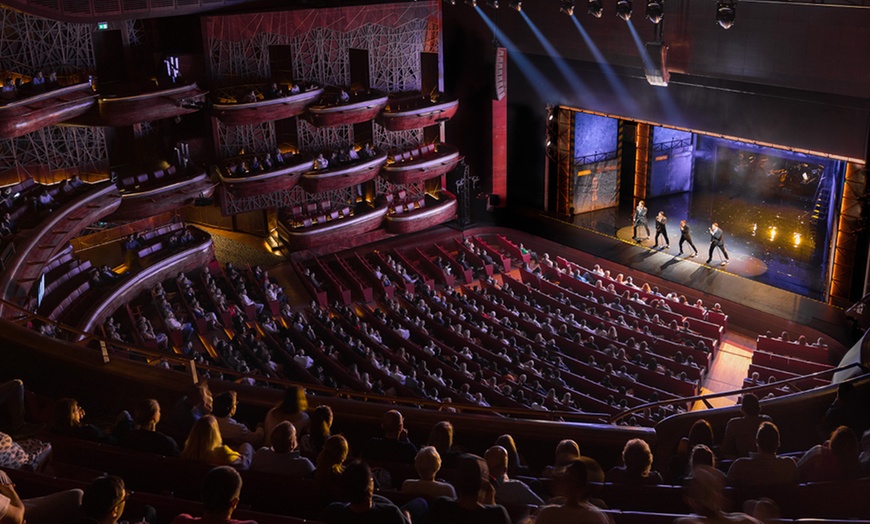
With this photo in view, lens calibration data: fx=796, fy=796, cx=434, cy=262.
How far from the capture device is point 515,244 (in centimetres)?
1855

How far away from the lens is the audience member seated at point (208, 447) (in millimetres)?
4152

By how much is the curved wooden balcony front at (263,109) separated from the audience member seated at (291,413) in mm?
12575

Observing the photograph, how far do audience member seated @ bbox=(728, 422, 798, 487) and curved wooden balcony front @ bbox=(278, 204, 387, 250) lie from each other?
13866 millimetres

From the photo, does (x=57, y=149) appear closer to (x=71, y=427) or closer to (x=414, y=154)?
(x=414, y=154)

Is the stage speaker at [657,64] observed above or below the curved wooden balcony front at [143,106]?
above

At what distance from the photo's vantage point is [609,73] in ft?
58.0

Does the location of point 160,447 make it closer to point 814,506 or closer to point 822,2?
point 814,506

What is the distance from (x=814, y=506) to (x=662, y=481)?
2.66 feet

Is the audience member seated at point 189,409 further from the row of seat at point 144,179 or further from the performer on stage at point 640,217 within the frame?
the performer on stage at point 640,217

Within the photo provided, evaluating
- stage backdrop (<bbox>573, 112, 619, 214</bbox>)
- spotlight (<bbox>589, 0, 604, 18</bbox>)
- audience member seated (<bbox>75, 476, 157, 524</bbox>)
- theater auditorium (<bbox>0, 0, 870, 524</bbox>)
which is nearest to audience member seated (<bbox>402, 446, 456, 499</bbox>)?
theater auditorium (<bbox>0, 0, 870, 524</bbox>)

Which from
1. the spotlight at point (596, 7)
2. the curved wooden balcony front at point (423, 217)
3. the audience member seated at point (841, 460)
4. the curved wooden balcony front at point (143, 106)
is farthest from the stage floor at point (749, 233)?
the audience member seated at point (841, 460)

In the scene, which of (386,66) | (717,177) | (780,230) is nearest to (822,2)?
(780,230)

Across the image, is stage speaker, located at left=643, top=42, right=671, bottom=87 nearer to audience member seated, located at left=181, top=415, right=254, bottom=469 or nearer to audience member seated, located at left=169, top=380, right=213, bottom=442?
audience member seated, located at left=169, top=380, right=213, bottom=442

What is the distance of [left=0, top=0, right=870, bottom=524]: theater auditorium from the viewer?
4.37 metres
